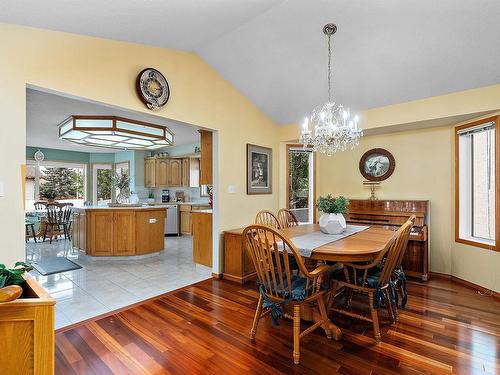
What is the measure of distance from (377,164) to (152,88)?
342 cm

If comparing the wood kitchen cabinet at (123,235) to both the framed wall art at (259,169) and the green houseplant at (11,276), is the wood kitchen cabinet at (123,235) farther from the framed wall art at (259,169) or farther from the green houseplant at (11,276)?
the green houseplant at (11,276)

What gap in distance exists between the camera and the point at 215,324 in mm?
2447

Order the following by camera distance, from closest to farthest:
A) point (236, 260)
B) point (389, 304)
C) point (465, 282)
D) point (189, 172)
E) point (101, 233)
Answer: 1. point (389, 304)
2. point (465, 282)
3. point (236, 260)
4. point (101, 233)
5. point (189, 172)

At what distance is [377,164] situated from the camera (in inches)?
169

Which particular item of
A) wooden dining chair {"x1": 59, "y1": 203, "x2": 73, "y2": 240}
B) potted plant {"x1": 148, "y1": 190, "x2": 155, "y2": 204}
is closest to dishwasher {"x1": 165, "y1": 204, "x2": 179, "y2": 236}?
potted plant {"x1": 148, "y1": 190, "x2": 155, "y2": 204}

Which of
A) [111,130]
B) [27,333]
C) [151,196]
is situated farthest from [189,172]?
[27,333]

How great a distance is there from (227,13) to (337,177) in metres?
3.16

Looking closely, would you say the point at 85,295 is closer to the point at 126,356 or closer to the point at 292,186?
the point at 126,356

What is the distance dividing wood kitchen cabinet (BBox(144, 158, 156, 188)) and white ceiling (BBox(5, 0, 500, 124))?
4.45 metres

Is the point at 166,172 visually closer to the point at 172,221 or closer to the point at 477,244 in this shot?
the point at 172,221

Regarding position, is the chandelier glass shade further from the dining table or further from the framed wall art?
the dining table

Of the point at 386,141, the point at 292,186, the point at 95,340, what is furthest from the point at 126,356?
the point at 386,141

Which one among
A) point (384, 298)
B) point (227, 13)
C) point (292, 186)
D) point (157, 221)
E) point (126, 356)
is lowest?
point (126, 356)

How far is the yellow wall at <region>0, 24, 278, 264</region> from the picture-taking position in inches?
77.4
